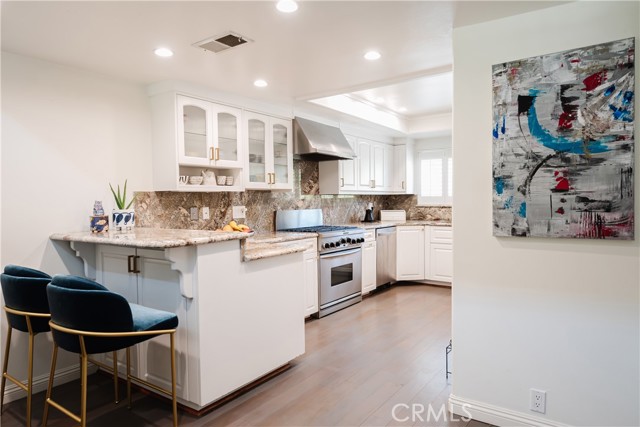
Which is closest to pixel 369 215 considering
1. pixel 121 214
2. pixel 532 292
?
pixel 121 214

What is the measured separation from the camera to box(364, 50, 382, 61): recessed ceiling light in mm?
2779

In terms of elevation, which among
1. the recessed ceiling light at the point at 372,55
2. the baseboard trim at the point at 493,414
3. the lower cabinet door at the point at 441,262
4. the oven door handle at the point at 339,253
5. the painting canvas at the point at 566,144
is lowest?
the baseboard trim at the point at 493,414

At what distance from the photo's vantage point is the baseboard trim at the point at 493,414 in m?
2.16

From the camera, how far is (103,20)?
86.7 inches

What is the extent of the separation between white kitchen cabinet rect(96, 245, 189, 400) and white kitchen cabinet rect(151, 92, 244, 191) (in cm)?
84

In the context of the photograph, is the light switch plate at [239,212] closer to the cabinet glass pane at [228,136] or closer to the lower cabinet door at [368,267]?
the cabinet glass pane at [228,136]

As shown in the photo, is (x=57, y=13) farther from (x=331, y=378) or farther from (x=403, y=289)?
(x=403, y=289)

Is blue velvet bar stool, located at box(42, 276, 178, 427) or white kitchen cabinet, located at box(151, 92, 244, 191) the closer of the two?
blue velvet bar stool, located at box(42, 276, 178, 427)

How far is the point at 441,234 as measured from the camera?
223 inches

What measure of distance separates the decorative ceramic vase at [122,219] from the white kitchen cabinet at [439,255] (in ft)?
13.3

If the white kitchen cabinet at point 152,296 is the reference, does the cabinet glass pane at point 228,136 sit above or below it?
above

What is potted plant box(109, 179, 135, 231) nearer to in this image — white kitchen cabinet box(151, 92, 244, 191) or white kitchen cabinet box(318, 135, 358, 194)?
white kitchen cabinet box(151, 92, 244, 191)

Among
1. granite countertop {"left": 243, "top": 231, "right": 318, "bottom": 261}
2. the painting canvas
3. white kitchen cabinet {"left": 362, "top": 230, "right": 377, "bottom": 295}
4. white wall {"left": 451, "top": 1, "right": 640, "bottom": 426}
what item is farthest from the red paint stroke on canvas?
white kitchen cabinet {"left": 362, "top": 230, "right": 377, "bottom": 295}

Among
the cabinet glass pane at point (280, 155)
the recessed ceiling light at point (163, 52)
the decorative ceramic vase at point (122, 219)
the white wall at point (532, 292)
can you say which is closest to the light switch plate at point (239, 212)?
the cabinet glass pane at point (280, 155)
